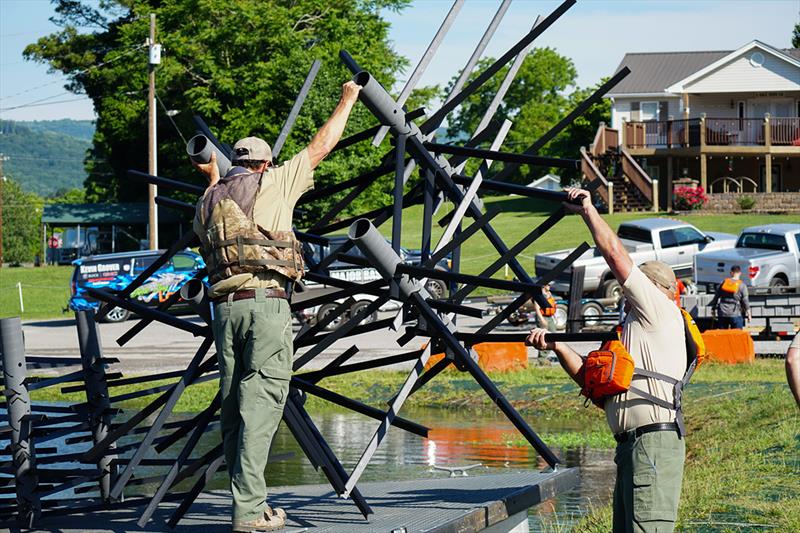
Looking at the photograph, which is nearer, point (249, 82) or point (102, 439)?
point (102, 439)

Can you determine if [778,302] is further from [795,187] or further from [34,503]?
[795,187]

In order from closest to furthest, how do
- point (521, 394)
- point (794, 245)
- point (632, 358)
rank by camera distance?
point (632, 358) < point (521, 394) < point (794, 245)

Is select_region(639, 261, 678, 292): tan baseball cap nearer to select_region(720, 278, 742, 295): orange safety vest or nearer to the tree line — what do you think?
select_region(720, 278, 742, 295): orange safety vest

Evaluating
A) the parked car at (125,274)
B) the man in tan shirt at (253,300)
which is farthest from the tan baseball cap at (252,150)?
the parked car at (125,274)

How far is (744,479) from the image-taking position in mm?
9344

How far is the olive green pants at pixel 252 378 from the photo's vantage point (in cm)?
559

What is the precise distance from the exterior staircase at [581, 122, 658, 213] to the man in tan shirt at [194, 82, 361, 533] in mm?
44268

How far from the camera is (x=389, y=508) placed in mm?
6590

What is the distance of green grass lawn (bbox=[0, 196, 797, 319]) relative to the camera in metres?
39.7

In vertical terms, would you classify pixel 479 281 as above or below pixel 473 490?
above

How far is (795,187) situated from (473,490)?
53.0 meters

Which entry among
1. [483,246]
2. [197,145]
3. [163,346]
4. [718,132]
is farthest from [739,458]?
[718,132]

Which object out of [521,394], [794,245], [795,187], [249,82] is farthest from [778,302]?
[795,187]

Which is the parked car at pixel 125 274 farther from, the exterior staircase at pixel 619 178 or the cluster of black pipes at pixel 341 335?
the cluster of black pipes at pixel 341 335
